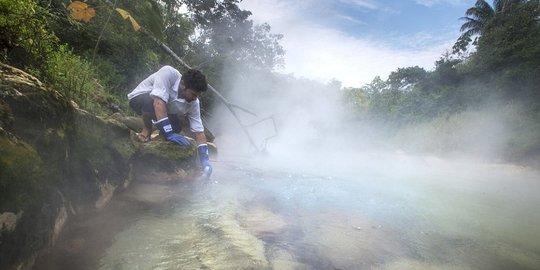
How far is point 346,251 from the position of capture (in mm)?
2334

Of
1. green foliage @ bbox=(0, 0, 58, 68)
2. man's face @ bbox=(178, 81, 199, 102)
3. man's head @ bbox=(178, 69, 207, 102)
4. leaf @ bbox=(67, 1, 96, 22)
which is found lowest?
man's face @ bbox=(178, 81, 199, 102)

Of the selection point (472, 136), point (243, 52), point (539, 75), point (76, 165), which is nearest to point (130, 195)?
point (76, 165)

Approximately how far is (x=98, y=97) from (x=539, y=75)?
16966 mm

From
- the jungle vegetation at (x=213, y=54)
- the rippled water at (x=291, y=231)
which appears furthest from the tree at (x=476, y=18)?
the rippled water at (x=291, y=231)

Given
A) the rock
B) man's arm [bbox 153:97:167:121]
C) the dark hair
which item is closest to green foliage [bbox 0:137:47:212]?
the rock

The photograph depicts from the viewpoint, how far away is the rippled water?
2023mm

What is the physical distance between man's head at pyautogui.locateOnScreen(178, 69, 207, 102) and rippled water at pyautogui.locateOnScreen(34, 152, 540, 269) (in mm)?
1176

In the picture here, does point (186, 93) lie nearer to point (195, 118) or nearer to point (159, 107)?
→ point (159, 107)

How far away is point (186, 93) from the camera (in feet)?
12.8

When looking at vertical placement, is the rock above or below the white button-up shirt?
below

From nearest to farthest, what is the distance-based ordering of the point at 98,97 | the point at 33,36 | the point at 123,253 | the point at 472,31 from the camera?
the point at 123,253 < the point at 33,36 < the point at 98,97 < the point at 472,31

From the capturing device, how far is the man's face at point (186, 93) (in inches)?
152

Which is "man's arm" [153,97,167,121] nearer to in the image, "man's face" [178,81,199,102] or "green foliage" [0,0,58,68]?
"man's face" [178,81,199,102]

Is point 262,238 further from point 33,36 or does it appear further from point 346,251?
point 33,36
